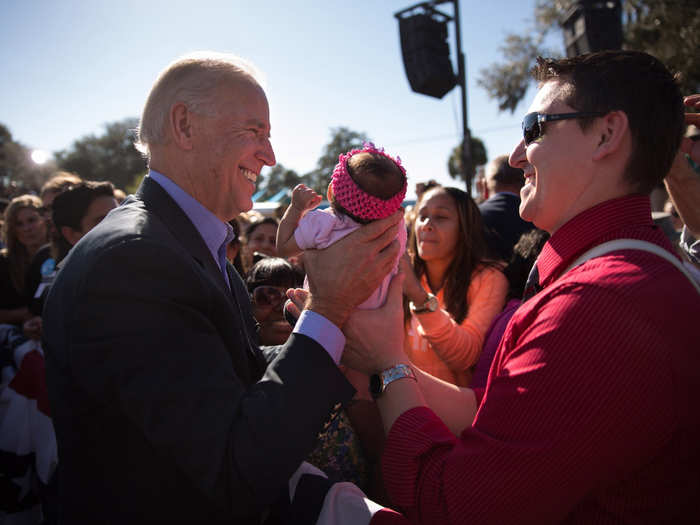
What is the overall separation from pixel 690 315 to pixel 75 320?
1535 mm

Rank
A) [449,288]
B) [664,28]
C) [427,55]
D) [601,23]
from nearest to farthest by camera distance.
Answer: [449,288] < [601,23] < [427,55] < [664,28]

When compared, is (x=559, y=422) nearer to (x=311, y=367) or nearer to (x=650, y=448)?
(x=650, y=448)

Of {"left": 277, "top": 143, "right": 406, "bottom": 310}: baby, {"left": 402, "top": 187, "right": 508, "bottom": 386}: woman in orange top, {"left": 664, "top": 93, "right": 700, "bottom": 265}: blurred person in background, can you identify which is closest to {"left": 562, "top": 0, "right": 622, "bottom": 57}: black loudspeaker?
{"left": 402, "top": 187, "right": 508, "bottom": 386}: woman in orange top

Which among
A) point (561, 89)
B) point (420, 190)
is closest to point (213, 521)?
point (561, 89)

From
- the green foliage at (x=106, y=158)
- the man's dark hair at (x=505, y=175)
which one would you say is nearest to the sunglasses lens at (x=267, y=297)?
the man's dark hair at (x=505, y=175)

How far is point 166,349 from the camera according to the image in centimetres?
109

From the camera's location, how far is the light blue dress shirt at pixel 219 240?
4.32 ft

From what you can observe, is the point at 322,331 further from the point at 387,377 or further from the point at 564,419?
the point at 564,419

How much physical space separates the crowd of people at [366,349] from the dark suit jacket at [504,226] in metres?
2.33

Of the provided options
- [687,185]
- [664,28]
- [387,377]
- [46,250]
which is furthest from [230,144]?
[664,28]

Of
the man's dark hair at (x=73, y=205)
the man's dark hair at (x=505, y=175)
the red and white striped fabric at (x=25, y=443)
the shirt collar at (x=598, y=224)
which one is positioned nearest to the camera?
the shirt collar at (x=598, y=224)

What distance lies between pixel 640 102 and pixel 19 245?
5641 millimetres

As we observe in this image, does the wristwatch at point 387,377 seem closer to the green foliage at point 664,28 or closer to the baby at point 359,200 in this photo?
the baby at point 359,200

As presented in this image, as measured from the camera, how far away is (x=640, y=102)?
51.4 inches
